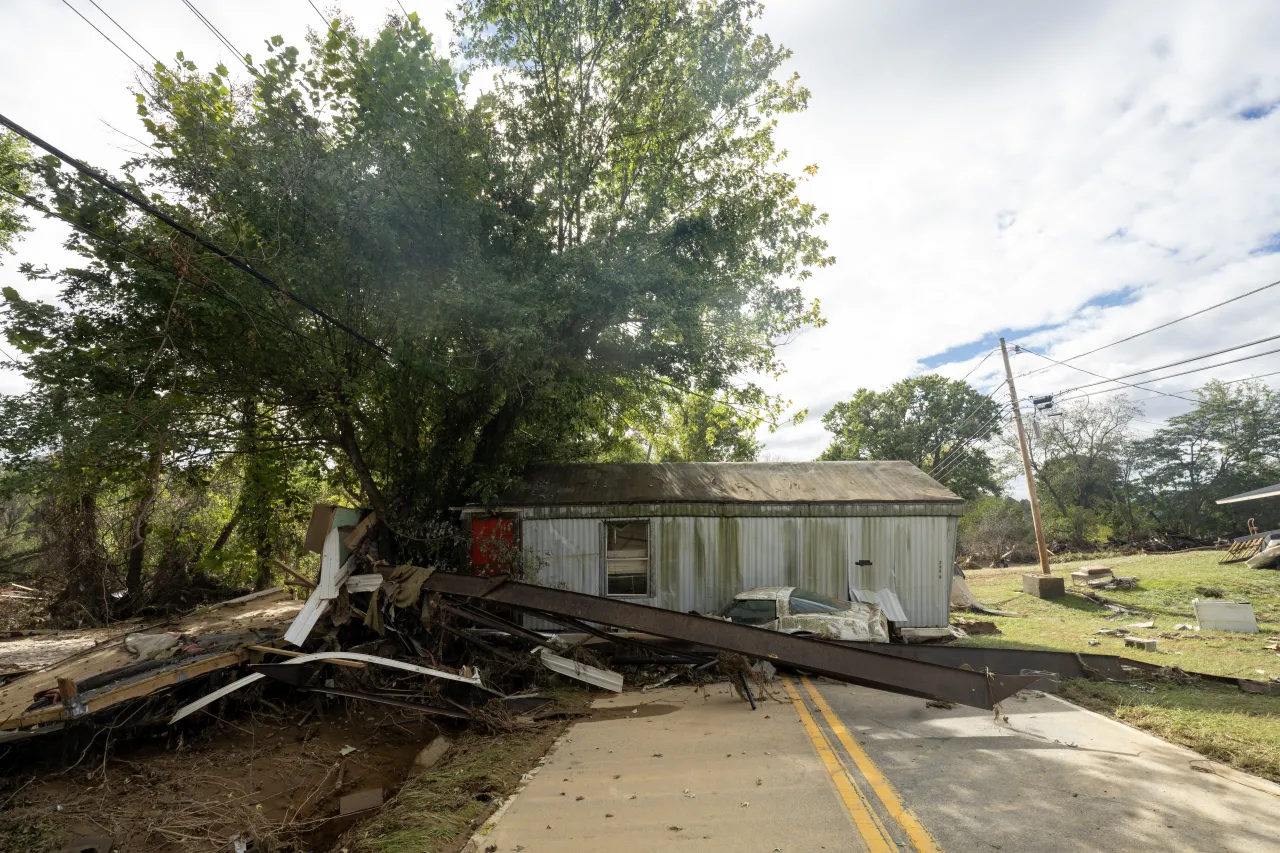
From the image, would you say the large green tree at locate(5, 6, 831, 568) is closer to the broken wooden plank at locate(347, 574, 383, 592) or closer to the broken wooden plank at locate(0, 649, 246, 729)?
the broken wooden plank at locate(347, 574, 383, 592)

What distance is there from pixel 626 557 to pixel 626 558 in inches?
0.8

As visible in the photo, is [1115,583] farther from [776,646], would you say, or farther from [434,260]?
[434,260]

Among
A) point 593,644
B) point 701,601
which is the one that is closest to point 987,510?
point 701,601

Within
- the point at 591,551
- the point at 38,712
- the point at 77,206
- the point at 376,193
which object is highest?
the point at 376,193

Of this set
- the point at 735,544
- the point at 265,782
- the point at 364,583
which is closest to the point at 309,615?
the point at 364,583

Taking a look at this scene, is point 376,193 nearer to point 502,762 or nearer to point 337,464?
point 337,464

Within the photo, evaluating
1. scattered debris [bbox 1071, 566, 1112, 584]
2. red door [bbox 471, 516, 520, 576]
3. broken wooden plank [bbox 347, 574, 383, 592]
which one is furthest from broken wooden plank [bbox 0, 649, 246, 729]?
scattered debris [bbox 1071, 566, 1112, 584]

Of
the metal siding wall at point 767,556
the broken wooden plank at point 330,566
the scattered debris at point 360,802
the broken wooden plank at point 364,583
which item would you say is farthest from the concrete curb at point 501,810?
the metal siding wall at point 767,556

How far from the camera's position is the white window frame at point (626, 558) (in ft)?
38.3

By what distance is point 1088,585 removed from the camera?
61.9 feet

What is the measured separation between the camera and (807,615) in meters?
9.62

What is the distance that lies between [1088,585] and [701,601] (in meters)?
14.7

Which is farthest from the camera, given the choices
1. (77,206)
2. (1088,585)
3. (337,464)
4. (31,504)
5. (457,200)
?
(1088,585)

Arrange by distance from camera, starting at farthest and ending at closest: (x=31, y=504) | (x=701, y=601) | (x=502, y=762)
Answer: (x=31, y=504) → (x=701, y=601) → (x=502, y=762)
